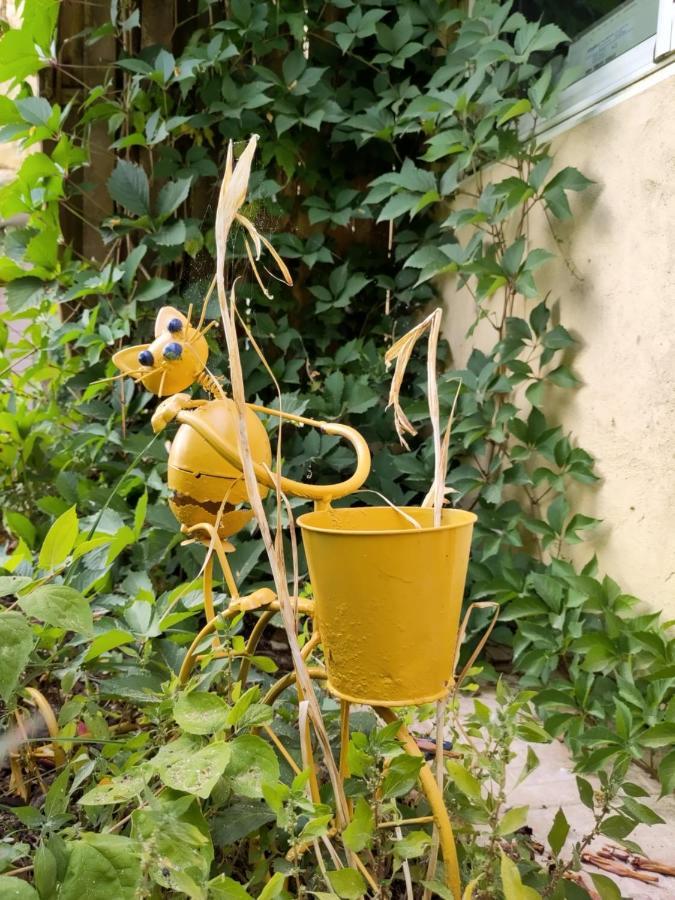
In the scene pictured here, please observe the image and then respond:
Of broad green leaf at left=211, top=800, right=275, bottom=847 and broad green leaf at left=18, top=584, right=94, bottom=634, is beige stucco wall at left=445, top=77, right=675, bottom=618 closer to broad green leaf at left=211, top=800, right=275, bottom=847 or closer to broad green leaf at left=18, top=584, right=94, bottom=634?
broad green leaf at left=211, top=800, right=275, bottom=847

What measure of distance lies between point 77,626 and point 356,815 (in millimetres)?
238

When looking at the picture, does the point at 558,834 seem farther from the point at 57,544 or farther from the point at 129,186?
the point at 129,186

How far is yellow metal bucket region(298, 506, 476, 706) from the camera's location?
427 mm

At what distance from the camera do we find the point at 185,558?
1.33m

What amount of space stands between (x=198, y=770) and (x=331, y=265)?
1.50 metres

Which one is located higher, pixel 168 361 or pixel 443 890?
pixel 168 361

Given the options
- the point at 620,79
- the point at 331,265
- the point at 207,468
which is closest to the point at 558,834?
the point at 207,468

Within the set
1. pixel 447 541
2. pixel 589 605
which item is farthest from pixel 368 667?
pixel 589 605

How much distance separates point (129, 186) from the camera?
4.99 feet

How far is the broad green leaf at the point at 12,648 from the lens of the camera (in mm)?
458

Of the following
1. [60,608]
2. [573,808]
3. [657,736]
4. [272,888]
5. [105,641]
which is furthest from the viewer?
[573,808]

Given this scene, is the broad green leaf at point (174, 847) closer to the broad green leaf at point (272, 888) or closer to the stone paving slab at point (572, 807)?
the broad green leaf at point (272, 888)

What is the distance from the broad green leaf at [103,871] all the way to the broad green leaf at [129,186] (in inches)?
54.4

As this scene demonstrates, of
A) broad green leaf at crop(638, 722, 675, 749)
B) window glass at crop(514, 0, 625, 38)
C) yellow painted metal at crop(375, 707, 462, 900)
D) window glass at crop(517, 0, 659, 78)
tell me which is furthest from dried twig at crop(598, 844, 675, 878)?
window glass at crop(514, 0, 625, 38)
